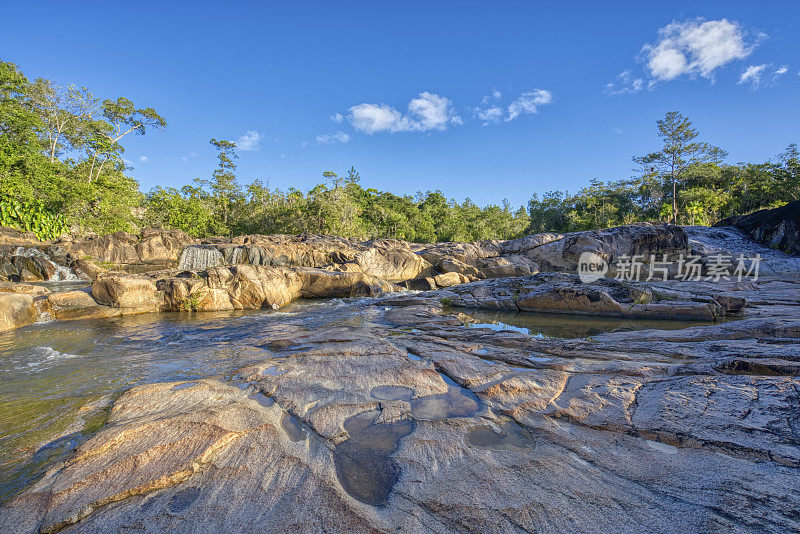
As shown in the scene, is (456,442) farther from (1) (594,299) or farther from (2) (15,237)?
(2) (15,237)

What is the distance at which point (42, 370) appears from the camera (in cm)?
524

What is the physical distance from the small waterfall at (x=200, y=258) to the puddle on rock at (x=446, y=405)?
20.6 meters

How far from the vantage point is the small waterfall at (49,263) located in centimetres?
1666

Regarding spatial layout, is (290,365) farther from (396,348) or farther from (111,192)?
(111,192)

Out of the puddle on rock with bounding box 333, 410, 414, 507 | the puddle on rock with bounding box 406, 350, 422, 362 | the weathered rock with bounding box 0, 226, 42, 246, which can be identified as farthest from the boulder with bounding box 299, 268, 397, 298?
the weathered rock with bounding box 0, 226, 42, 246

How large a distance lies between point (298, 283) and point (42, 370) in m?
10.2

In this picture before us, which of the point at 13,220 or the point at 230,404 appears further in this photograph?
the point at 13,220

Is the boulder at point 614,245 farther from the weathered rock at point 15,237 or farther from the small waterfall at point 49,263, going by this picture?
the weathered rock at point 15,237

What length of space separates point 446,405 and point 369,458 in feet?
4.14

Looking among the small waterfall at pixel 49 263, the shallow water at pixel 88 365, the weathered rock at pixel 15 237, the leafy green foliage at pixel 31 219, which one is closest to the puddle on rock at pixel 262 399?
the shallow water at pixel 88 365

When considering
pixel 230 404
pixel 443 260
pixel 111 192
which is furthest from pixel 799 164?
pixel 111 192

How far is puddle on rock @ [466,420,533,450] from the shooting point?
2715 mm

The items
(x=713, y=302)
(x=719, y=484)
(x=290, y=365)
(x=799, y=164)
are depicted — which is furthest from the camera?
(x=799, y=164)

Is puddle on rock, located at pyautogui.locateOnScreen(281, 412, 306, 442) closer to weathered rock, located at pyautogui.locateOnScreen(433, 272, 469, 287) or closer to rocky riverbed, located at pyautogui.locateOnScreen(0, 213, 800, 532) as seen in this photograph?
rocky riverbed, located at pyautogui.locateOnScreen(0, 213, 800, 532)
